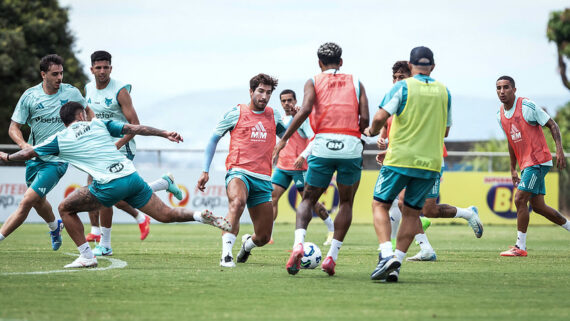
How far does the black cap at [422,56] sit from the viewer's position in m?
8.31

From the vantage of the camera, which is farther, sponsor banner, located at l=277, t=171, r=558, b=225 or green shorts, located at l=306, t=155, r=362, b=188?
sponsor banner, located at l=277, t=171, r=558, b=225

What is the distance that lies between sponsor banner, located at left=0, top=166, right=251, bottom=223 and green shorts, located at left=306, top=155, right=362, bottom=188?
1261cm

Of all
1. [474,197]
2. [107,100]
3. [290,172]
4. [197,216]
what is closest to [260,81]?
[197,216]

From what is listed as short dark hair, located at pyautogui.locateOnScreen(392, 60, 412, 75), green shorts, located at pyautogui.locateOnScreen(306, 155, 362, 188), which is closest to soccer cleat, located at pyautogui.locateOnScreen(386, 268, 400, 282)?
green shorts, located at pyautogui.locateOnScreen(306, 155, 362, 188)

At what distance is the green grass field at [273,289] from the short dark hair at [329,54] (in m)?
2.25

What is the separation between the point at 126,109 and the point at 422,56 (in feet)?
15.4

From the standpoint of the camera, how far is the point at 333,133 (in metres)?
8.81

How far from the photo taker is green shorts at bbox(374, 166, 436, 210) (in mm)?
8312

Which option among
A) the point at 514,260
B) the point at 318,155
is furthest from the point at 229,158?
the point at 514,260

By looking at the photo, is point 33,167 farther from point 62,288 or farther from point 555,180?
point 555,180

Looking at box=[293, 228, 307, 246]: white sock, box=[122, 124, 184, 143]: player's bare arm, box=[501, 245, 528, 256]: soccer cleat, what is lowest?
box=[501, 245, 528, 256]: soccer cleat

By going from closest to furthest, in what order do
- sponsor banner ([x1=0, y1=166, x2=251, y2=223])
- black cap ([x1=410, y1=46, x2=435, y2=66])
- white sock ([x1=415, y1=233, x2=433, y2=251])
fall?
1. black cap ([x1=410, y1=46, x2=435, y2=66])
2. white sock ([x1=415, y1=233, x2=433, y2=251])
3. sponsor banner ([x1=0, y1=166, x2=251, y2=223])

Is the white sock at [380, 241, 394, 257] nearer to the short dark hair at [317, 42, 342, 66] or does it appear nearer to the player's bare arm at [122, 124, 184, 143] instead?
the short dark hair at [317, 42, 342, 66]

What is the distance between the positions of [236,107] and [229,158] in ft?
1.99
